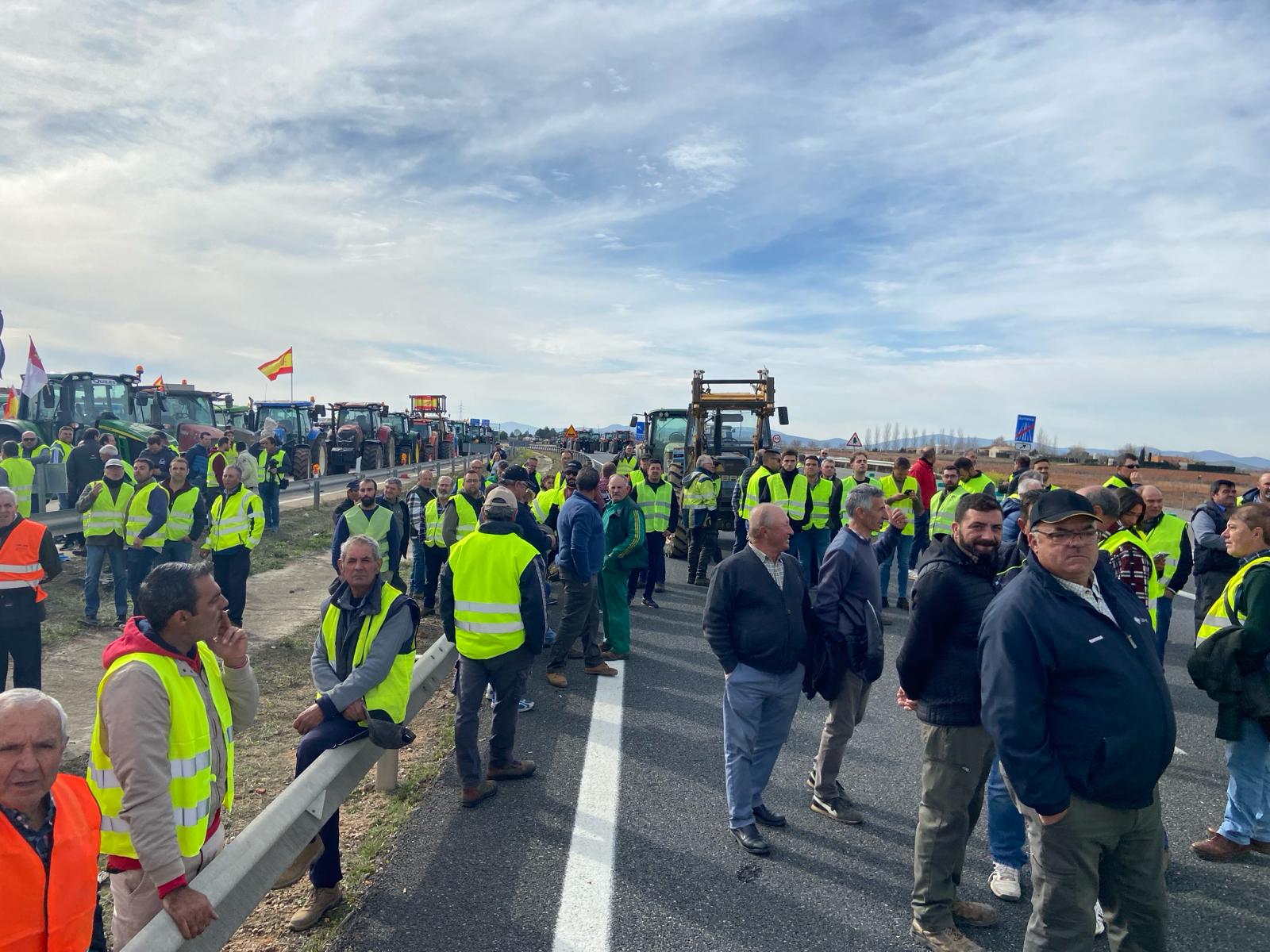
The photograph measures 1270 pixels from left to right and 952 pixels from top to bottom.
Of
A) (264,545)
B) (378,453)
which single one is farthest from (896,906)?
(378,453)

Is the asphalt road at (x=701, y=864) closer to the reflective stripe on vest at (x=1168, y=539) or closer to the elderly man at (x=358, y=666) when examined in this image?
the elderly man at (x=358, y=666)

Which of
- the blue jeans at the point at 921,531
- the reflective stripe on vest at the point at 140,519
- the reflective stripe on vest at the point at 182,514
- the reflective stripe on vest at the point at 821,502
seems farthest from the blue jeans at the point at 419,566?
the blue jeans at the point at 921,531

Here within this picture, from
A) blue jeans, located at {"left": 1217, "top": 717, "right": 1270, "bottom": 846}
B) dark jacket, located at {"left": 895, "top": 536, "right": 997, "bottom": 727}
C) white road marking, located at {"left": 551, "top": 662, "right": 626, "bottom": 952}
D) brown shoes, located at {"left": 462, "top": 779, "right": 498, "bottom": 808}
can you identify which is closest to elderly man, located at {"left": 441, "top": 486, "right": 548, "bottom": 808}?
brown shoes, located at {"left": 462, "top": 779, "right": 498, "bottom": 808}

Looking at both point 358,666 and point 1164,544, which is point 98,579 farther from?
point 1164,544

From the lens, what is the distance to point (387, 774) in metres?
4.64

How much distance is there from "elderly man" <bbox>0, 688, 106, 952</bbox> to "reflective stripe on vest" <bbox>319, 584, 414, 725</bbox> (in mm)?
1626

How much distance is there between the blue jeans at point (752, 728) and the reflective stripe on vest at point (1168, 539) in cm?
456

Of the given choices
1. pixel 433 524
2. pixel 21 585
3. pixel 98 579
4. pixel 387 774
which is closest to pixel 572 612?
pixel 387 774

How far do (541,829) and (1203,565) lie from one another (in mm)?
5847

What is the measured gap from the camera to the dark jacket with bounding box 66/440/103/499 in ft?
38.3

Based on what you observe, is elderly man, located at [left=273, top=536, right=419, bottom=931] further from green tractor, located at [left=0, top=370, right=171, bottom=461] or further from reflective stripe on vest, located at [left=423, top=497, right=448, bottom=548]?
green tractor, located at [left=0, top=370, right=171, bottom=461]

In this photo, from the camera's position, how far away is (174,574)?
2.58 metres

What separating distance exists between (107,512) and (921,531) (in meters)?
10.2

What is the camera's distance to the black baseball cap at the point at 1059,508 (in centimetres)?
267
